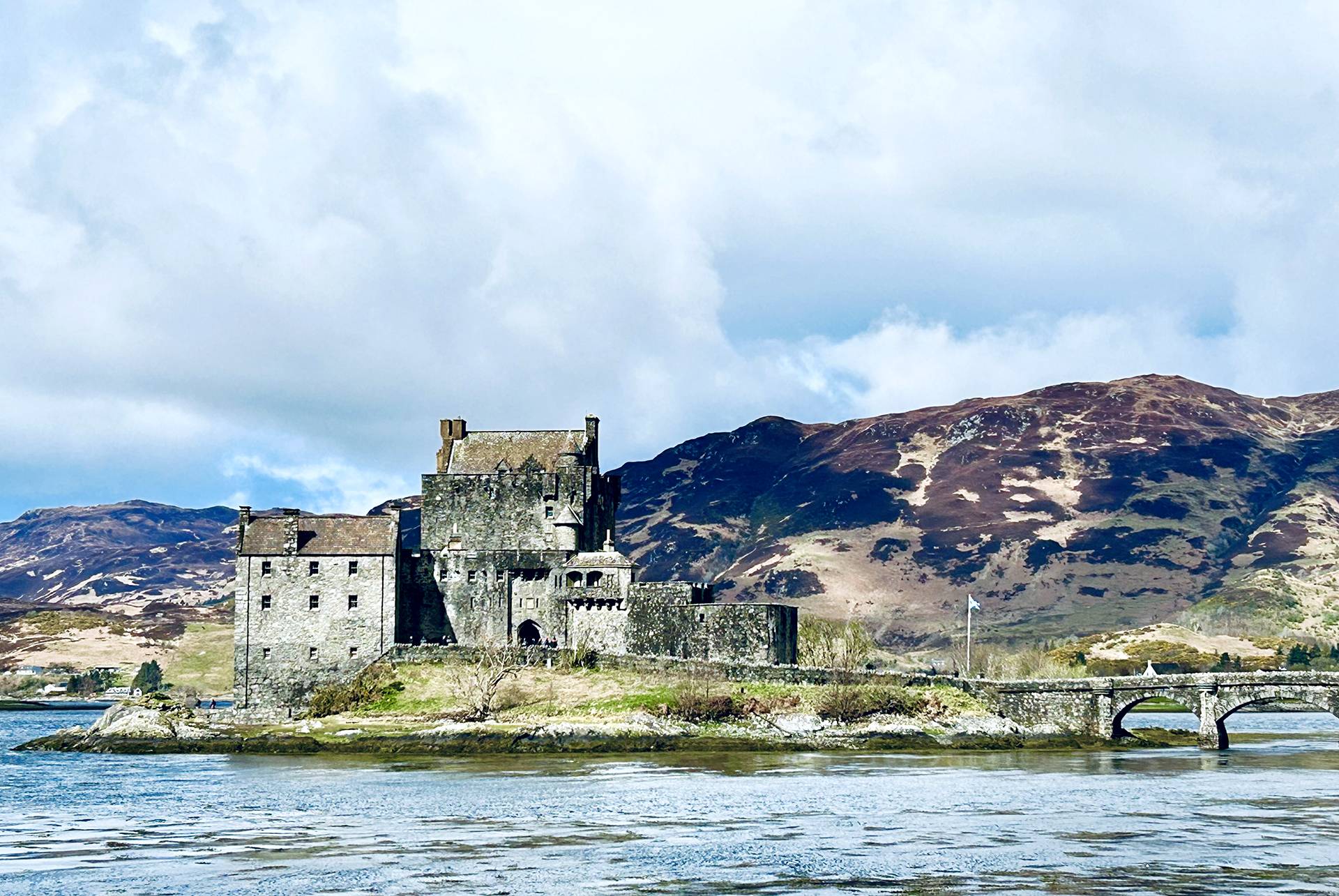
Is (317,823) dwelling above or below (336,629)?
below

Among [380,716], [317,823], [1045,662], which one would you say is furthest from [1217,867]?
[1045,662]

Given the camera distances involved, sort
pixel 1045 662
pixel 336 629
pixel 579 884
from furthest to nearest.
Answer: pixel 1045 662, pixel 336 629, pixel 579 884

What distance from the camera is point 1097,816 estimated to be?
2359 inches

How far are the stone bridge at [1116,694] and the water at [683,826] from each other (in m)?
7.75

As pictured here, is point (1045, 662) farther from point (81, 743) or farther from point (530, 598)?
point (81, 743)

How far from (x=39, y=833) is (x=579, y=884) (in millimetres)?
23077

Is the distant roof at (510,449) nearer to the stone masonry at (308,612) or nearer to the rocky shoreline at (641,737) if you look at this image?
the stone masonry at (308,612)

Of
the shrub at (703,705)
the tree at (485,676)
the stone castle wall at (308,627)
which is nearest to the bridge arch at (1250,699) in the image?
the shrub at (703,705)

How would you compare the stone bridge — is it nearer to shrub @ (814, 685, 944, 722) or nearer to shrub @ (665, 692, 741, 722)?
shrub @ (814, 685, 944, 722)

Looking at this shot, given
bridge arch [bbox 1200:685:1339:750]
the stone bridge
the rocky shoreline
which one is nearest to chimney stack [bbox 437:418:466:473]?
the rocky shoreline

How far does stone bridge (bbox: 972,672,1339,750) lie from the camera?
9512 cm

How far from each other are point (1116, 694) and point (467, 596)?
1614 inches

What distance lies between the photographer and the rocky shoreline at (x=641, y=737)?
89375 mm

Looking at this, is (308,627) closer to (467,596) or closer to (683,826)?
(467,596)
